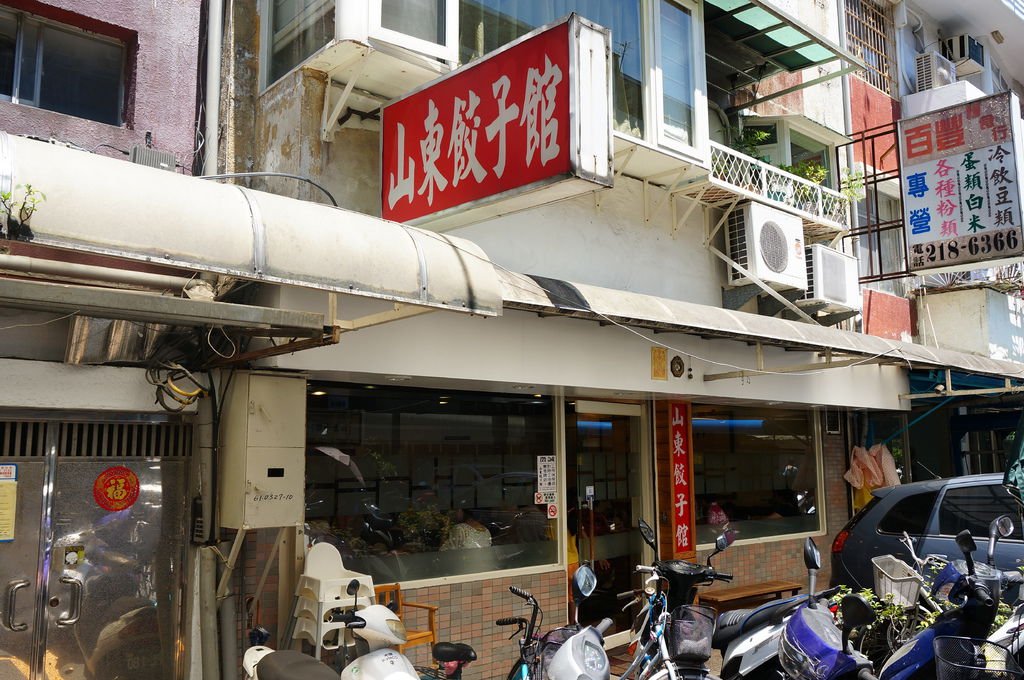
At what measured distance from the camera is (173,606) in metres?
6.56

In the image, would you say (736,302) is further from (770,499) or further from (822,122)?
(822,122)

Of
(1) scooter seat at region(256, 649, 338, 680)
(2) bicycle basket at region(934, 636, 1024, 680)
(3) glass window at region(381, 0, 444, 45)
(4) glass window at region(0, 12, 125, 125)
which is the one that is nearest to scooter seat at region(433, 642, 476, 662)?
(1) scooter seat at region(256, 649, 338, 680)

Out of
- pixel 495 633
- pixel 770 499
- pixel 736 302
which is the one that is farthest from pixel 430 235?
pixel 770 499

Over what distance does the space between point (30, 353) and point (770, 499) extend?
993cm

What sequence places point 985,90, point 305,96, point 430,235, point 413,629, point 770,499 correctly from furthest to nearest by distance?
point 985,90
point 770,499
point 413,629
point 305,96
point 430,235

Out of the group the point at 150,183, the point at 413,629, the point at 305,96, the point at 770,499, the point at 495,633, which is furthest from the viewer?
the point at 770,499

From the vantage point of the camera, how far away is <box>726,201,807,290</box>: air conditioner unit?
10242 mm

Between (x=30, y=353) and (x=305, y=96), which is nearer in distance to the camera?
(x=30, y=353)

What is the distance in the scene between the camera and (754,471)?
1221 cm

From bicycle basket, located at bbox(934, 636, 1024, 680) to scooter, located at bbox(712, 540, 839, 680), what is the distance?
117 centimetres

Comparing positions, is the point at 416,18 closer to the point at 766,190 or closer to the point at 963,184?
the point at 766,190

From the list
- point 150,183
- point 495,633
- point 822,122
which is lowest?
point 495,633

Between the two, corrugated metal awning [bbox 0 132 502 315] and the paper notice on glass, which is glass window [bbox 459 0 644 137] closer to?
corrugated metal awning [bbox 0 132 502 315]

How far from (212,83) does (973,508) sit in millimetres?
8482
